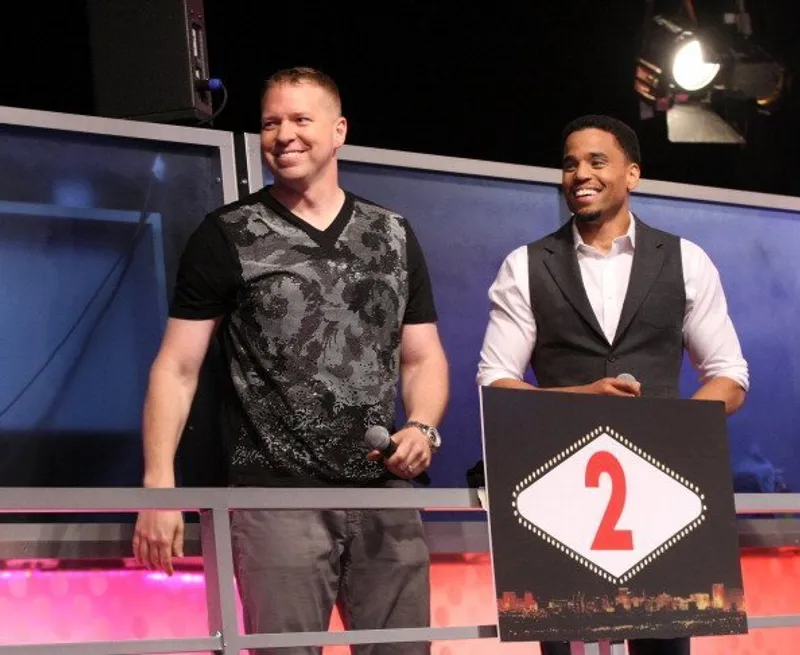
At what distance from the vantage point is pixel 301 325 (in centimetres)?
323

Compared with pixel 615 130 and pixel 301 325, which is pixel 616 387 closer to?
pixel 301 325

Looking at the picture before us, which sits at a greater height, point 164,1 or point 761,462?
point 164,1

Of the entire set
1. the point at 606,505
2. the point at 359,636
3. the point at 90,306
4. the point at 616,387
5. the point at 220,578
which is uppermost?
the point at 90,306

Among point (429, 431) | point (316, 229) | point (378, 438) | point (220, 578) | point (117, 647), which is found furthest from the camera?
point (316, 229)

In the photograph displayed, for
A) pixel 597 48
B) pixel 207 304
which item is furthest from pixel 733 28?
pixel 207 304

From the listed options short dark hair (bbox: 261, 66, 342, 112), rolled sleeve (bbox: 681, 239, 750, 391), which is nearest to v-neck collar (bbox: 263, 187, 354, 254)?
short dark hair (bbox: 261, 66, 342, 112)

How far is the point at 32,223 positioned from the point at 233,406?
2.87ft

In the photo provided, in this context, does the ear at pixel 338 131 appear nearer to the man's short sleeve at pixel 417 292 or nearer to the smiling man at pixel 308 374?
the smiling man at pixel 308 374

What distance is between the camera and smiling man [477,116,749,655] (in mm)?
3529

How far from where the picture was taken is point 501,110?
693 cm

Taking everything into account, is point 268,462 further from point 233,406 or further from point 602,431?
point 602,431

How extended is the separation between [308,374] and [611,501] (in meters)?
0.65

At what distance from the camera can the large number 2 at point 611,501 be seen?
298cm

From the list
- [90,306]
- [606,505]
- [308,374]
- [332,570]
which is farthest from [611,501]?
[90,306]
